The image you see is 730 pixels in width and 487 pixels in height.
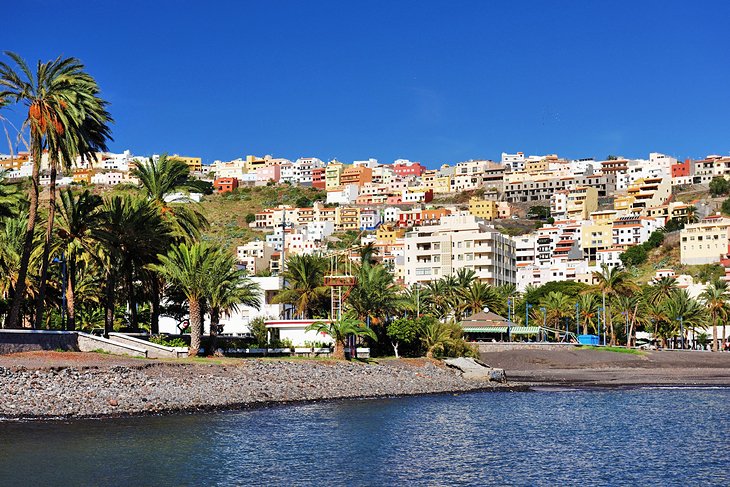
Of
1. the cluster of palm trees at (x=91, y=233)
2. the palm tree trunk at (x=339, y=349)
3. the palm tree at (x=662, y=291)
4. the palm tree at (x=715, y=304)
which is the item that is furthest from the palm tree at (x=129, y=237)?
the palm tree at (x=662, y=291)

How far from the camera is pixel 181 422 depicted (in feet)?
130

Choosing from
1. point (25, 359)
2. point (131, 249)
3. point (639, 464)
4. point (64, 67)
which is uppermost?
point (64, 67)

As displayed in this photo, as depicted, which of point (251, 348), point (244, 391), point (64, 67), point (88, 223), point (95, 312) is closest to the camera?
point (244, 391)

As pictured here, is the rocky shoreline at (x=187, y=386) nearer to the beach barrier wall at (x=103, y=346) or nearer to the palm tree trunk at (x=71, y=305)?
the beach barrier wall at (x=103, y=346)

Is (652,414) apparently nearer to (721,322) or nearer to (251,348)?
(251,348)

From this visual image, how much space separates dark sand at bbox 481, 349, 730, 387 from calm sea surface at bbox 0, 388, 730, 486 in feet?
78.0

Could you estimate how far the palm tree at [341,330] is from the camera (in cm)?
6197

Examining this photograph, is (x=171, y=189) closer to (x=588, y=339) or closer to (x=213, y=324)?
(x=213, y=324)

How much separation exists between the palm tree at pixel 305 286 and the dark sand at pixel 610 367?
52.6ft

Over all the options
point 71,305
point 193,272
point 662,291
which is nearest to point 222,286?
point 193,272

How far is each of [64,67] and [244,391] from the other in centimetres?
1914

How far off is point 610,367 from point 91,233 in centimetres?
5024

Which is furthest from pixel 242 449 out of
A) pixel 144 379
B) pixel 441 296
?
pixel 441 296

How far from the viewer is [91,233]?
5569 centimetres
